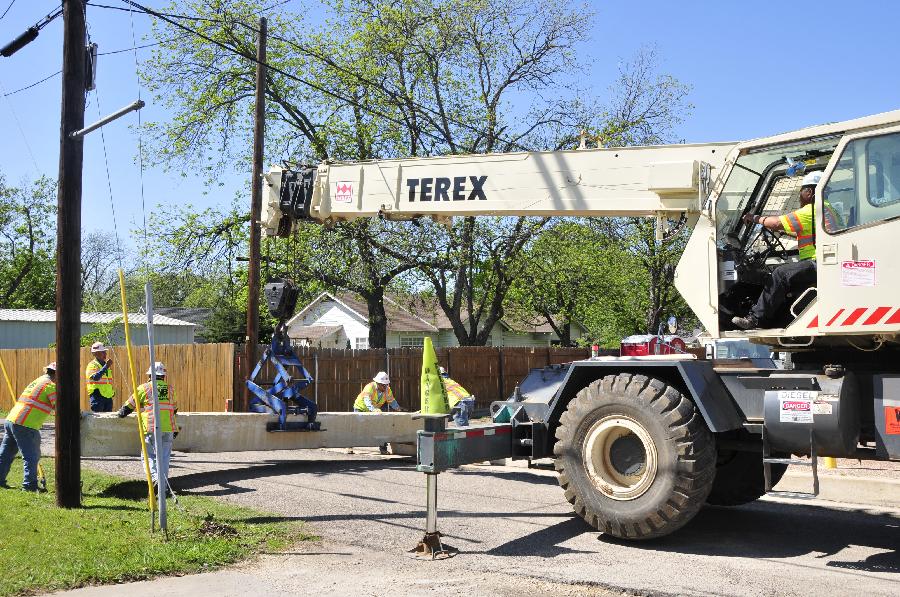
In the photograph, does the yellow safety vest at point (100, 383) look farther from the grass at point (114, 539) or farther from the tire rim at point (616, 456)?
the tire rim at point (616, 456)

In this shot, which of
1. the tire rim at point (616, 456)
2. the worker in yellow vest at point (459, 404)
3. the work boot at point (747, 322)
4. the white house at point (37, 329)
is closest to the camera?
the work boot at point (747, 322)

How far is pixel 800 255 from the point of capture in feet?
23.5

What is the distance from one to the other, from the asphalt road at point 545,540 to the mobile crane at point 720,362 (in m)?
0.48

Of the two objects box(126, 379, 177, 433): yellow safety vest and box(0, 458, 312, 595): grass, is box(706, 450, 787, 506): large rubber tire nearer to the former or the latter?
box(0, 458, 312, 595): grass

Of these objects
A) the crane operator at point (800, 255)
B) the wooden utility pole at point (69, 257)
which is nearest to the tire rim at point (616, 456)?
the crane operator at point (800, 255)

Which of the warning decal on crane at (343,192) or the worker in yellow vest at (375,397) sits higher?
the warning decal on crane at (343,192)

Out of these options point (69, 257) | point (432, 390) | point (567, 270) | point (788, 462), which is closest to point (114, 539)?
point (432, 390)

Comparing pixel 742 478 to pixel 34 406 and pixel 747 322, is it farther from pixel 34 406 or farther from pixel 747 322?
pixel 34 406

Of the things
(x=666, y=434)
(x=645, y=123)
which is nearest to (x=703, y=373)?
(x=666, y=434)

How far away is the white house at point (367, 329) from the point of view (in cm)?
4609

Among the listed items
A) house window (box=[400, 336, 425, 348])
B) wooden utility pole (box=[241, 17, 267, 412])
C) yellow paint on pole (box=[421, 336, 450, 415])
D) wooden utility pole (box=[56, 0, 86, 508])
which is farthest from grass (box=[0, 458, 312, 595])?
house window (box=[400, 336, 425, 348])

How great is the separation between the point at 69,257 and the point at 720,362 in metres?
6.75

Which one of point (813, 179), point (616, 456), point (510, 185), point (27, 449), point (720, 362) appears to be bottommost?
point (27, 449)

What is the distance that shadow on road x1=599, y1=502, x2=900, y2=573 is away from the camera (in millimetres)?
7367
